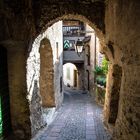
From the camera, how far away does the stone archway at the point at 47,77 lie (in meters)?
11.4

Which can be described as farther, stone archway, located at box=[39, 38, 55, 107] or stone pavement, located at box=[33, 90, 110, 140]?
stone archway, located at box=[39, 38, 55, 107]

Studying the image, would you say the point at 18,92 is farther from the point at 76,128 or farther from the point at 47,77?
the point at 47,77

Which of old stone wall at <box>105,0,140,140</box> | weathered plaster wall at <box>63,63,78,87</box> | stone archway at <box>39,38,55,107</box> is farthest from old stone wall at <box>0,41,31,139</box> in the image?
A: weathered plaster wall at <box>63,63,78,87</box>

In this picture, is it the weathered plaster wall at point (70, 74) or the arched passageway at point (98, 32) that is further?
the weathered plaster wall at point (70, 74)

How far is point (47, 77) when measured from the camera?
1152 cm

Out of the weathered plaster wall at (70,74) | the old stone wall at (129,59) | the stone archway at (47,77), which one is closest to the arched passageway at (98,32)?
the old stone wall at (129,59)

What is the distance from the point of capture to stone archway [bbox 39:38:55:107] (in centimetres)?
1135

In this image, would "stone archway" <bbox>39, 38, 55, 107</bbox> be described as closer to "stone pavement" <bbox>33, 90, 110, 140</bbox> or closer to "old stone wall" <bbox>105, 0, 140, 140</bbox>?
"stone pavement" <bbox>33, 90, 110, 140</bbox>

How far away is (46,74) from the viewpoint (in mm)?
11500

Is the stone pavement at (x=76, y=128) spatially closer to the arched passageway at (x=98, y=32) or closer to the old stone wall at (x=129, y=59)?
the arched passageway at (x=98, y=32)

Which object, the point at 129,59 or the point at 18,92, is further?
the point at 18,92

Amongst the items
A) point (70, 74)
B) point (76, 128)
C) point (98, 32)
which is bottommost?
point (76, 128)

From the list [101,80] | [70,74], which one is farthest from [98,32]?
[70,74]

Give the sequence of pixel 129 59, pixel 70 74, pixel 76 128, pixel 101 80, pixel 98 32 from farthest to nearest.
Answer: pixel 70 74, pixel 101 80, pixel 76 128, pixel 98 32, pixel 129 59
